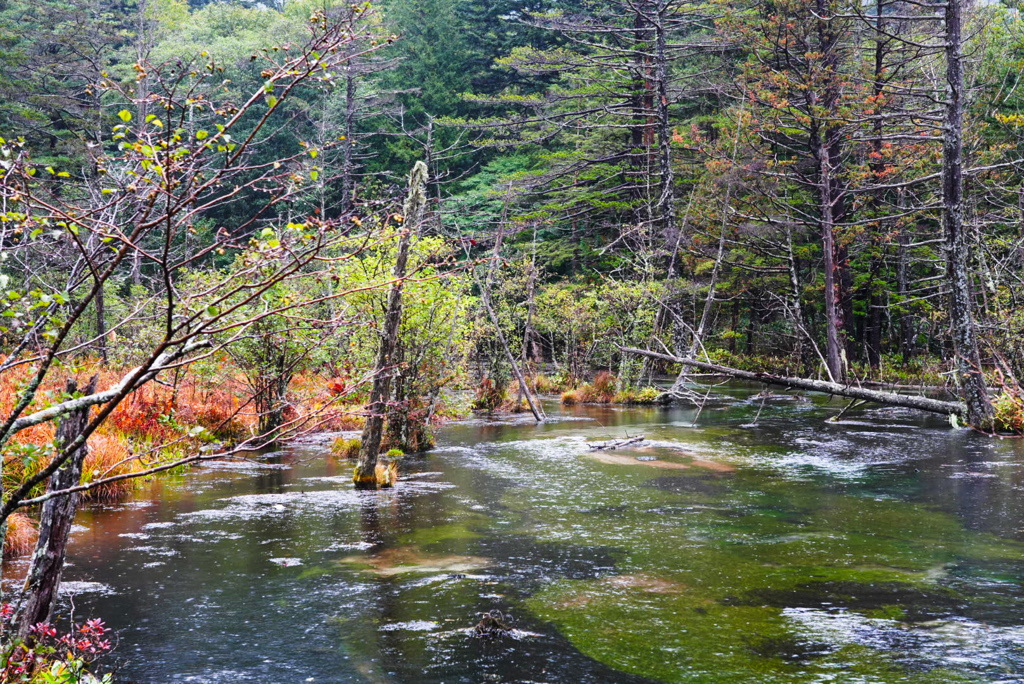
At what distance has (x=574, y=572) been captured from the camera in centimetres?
855

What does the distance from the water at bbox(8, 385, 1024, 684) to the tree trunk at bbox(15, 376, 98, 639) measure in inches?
51.1

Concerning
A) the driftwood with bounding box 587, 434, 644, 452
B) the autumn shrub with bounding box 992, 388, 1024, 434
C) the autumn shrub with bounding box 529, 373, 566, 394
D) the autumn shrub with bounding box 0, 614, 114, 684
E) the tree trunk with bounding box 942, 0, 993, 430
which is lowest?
the driftwood with bounding box 587, 434, 644, 452

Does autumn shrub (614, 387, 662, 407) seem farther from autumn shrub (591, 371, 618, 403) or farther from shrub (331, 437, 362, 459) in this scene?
shrub (331, 437, 362, 459)

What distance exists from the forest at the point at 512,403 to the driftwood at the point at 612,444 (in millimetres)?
181

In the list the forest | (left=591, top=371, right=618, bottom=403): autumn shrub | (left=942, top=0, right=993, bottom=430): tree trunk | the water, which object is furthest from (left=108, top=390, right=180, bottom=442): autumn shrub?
(left=591, top=371, right=618, bottom=403): autumn shrub

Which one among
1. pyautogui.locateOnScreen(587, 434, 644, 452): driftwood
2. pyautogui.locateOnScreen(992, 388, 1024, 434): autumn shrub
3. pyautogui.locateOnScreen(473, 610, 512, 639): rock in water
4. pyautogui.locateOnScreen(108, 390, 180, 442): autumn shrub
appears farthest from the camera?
pyautogui.locateOnScreen(587, 434, 644, 452): driftwood

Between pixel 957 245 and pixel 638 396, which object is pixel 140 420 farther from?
pixel 638 396

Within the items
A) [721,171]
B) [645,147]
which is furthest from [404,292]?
[645,147]

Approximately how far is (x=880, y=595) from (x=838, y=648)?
5.26 feet

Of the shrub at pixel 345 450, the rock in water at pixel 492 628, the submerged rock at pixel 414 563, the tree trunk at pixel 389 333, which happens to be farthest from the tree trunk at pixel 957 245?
the shrub at pixel 345 450

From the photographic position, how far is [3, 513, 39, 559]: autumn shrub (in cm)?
888

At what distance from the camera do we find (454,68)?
46.9 meters

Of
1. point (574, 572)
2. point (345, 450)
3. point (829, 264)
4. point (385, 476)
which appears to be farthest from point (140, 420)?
point (829, 264)

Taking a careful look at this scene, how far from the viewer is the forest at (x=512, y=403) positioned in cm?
359
